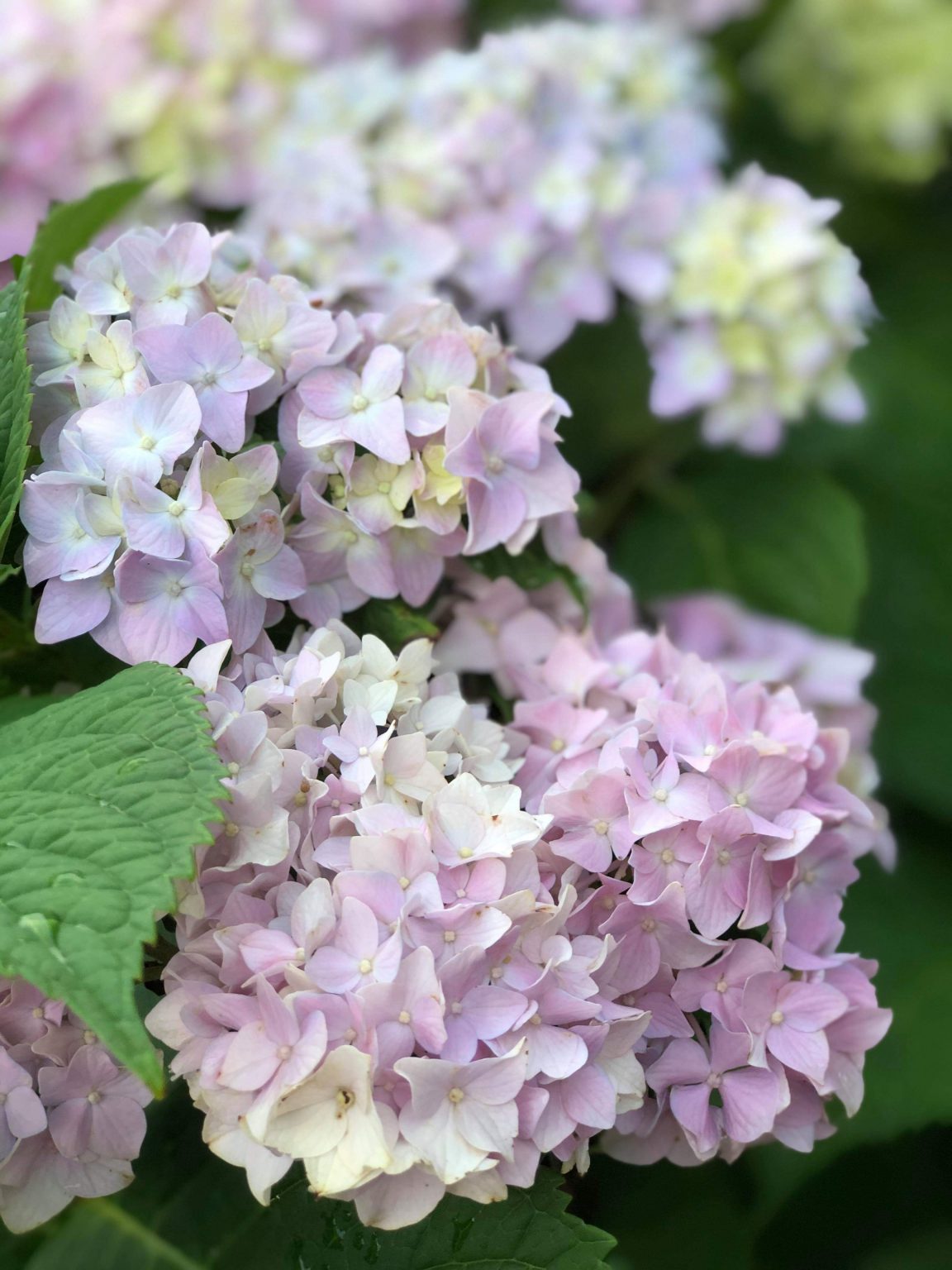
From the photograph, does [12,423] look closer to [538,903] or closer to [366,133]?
[538,903]

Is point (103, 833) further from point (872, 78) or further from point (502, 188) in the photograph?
point (872, 78)

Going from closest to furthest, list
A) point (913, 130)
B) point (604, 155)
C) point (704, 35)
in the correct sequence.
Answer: point (604, 155) < point (913, 130) < point (704, 35)

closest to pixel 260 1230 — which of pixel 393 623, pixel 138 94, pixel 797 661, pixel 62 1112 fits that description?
pixel 62 1112

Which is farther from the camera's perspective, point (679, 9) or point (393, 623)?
point (679, 9)

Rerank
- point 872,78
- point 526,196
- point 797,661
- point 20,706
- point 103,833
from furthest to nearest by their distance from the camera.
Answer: point 872,78
point 526,196
point 797,661
point 20,706
point 103,833

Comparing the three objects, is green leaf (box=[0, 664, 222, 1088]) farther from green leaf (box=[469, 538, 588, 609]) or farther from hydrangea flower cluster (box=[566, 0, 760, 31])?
hydrangea flower cluster (box=[566, 0, 760, 31])

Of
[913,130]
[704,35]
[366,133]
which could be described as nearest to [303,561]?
[366,133]

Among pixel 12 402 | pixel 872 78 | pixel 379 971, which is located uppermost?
pixel 12 402

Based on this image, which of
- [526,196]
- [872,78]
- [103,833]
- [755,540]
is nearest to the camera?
[103,833]
